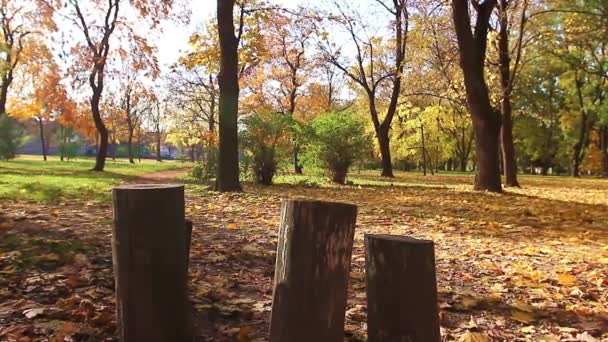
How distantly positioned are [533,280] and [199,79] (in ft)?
115

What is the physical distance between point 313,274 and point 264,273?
7.55 feet

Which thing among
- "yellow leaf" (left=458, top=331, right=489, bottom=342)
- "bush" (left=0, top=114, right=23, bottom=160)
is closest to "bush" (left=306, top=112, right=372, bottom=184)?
"yellow leaf" (left=458, top=331, right=489, bottom=342)

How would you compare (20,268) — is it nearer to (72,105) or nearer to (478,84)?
(478,84)

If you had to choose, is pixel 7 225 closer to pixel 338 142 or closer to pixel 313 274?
pixel 313 274

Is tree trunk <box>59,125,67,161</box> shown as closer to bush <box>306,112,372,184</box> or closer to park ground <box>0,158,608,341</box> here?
bush <box>306,112,372,184</box>

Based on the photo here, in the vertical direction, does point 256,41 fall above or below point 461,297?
above

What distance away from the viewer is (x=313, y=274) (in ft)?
7.98

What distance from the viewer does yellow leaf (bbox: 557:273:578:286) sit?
440cm

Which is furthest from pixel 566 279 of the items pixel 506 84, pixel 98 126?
pixel 98 126

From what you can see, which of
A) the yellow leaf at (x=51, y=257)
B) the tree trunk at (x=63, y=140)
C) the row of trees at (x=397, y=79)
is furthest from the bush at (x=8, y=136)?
the yellow leaf at (x=51, y=257)

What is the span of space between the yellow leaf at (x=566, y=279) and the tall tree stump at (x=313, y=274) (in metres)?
2.87

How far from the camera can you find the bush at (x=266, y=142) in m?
16.2

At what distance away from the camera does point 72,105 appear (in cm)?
2686

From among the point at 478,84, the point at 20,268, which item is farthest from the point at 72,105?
the point at 20,268
